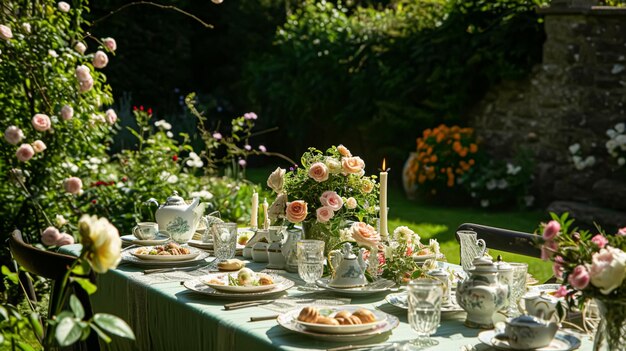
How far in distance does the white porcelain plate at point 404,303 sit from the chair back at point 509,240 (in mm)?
615

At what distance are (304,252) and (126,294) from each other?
68 cm

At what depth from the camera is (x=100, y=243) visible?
5.66 ft

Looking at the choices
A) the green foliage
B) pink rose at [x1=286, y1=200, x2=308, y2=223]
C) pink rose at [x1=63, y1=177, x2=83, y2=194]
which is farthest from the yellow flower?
the green foliage

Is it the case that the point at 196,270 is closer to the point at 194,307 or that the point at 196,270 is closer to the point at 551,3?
the point at 194,307

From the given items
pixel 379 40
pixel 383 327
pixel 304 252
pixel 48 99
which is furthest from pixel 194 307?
pixel 379 40

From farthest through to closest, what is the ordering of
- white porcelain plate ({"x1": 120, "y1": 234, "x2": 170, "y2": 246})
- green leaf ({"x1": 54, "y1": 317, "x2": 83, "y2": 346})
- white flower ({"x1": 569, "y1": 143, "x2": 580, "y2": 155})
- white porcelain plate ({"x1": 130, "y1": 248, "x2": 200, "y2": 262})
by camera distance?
white flower ({"x1": 569, "y1": 143, "x2": 580, "y2": 155}), white porcelain plate ({"x1": 120, "y1": 234, "x2": 170, "y2": 246}), white porcelain plate ({"x1": 130, "y1": 248, "x2": 200, "y2": 262}), green leaf ({"x1": 54, "y1": 317, "x2": 83, "y2": 346})

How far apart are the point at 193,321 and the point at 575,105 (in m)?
6.17

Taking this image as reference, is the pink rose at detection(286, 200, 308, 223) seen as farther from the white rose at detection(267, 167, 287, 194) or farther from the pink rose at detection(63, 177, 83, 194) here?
the pink rose at detection(63, 177, 83, 194)

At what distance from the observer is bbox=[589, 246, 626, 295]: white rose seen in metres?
1.83

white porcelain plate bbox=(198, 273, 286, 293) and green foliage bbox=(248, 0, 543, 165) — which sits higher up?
green foliage bbox=(248, 0, 543, 165)

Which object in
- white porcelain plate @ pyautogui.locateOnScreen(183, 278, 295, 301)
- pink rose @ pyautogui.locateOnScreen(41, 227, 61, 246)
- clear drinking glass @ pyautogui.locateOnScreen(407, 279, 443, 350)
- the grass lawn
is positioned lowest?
the grass lawn

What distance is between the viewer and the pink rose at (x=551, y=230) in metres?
1.97

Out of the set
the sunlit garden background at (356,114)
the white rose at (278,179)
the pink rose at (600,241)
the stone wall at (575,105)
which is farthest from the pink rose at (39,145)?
the stone wall at (575,105)

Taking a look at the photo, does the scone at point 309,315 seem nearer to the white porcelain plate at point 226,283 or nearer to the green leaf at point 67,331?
the white porcelain plate at point 226,283
